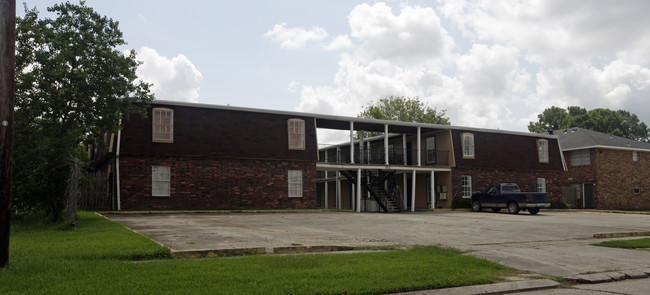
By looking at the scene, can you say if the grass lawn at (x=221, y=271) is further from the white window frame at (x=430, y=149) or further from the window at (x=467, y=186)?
the white window frame at (x=430, y=149)

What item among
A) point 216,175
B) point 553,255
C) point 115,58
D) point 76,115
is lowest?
point 553,255

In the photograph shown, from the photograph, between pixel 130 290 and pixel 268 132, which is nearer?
pixel 130 290

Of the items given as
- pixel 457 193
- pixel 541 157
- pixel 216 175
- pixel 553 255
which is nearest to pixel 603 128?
pixel 541 157

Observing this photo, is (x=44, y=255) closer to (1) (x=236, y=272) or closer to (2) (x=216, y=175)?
(1) (x=236, y=272)

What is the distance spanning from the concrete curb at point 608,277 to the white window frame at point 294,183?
19.7m

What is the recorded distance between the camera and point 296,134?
27.2 metres

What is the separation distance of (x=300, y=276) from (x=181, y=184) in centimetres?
1871

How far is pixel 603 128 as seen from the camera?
69.4 m

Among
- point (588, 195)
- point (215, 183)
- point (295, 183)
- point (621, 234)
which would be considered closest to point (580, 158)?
point (588, 195)

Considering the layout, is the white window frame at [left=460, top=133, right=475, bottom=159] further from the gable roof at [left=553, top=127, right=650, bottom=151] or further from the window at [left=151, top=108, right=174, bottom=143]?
the window at [left=151, top=108, right=174, bottom=143]

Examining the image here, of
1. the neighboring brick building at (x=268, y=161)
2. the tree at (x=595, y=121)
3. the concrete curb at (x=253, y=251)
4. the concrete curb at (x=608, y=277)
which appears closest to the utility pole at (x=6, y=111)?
the concrete curb at (x=253, y=251)

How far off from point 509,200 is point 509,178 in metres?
7.67

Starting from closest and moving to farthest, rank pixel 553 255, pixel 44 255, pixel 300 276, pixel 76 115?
pixel 300 276
pixel 44 255
pixel 553 255
pixel 76 115

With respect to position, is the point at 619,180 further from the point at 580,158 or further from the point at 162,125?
the point at 162,125
